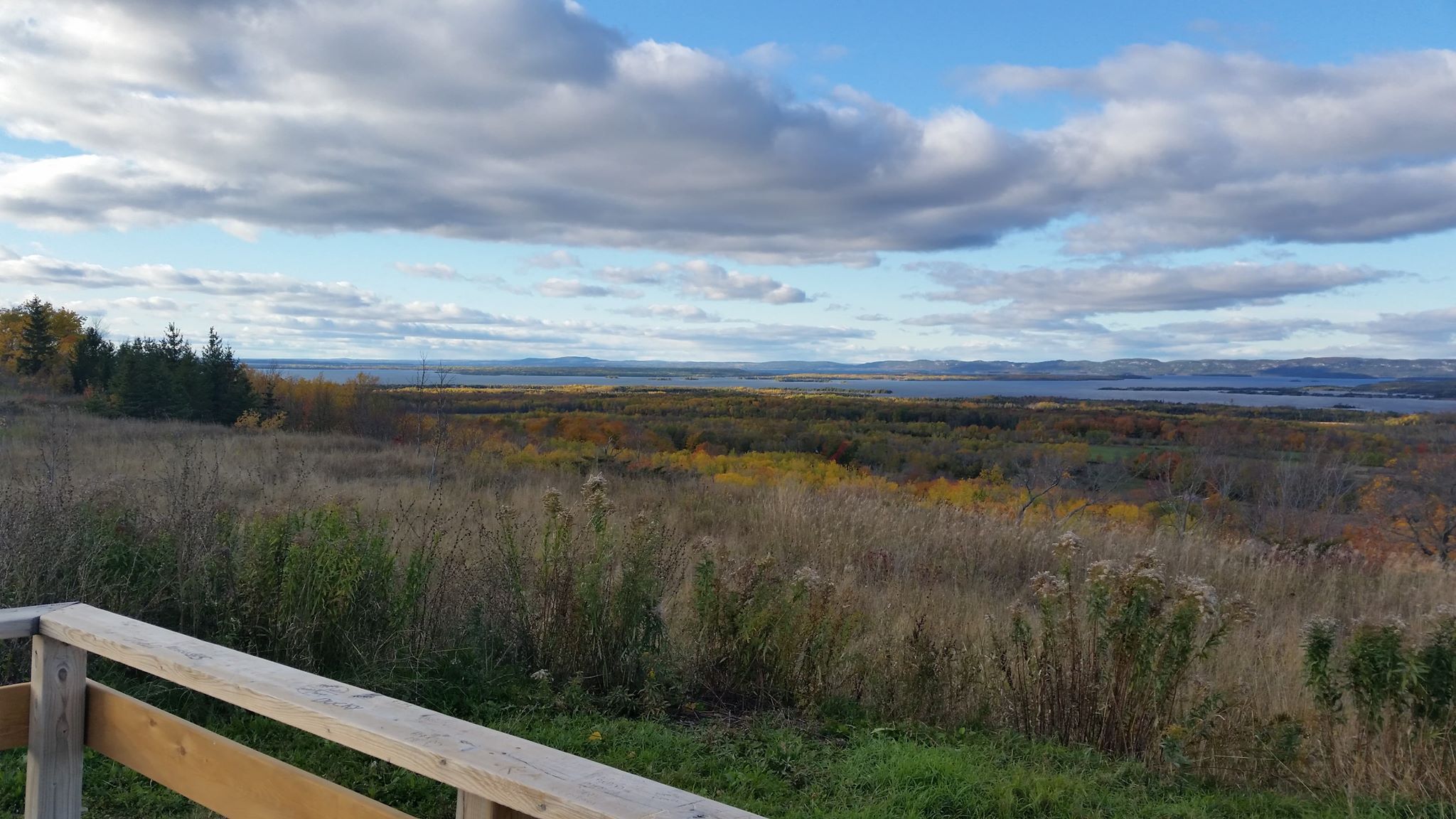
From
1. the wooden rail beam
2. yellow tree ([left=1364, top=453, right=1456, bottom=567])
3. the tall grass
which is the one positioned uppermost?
the wooden rail beam

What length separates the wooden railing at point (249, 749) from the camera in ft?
4.48

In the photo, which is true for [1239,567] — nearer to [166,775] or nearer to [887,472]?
[166,775]

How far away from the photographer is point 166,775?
2.04m

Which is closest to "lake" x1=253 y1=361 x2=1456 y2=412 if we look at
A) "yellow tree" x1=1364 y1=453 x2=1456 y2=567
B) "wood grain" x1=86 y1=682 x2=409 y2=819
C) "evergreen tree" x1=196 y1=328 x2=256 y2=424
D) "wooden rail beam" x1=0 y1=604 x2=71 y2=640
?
"evergreen tree" x1=196 y1=328 x2=256 y2=424

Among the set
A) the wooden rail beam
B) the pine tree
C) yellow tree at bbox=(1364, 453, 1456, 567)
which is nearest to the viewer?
the wooden rail beam

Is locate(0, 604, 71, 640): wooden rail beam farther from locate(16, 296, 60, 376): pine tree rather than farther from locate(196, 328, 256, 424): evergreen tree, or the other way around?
locate(16, 296, 60, 376): pine tree

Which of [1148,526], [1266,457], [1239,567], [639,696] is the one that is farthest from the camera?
[1266,457]

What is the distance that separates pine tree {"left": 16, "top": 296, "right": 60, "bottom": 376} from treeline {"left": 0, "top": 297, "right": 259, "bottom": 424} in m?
0.04

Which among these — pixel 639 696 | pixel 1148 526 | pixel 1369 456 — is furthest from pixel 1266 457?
pixel 639 696

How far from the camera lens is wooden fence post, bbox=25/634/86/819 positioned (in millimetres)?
2158

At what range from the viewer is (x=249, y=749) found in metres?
1.96

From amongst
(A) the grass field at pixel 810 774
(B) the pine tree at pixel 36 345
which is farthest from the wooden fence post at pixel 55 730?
(B) the pine tree at pixel 36 345

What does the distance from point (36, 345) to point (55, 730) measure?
186ft

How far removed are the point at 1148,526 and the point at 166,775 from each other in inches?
623
